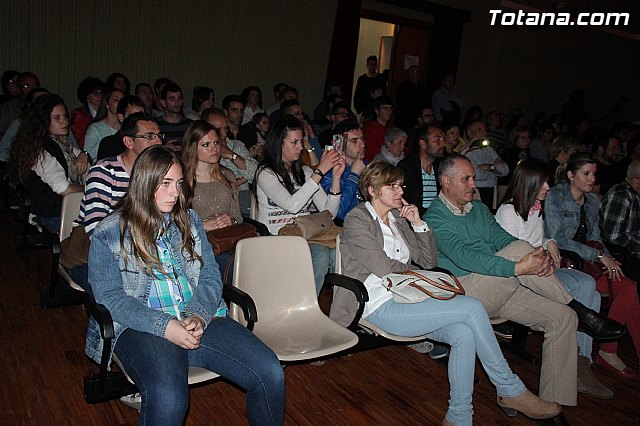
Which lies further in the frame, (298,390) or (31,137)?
(31,137)

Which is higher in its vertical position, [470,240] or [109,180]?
[109,180]

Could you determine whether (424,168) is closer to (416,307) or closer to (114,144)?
(416,307)

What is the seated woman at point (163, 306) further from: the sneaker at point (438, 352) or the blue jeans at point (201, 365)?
the sneaker at point (438, 352)

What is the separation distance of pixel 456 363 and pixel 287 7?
7187 millimetres

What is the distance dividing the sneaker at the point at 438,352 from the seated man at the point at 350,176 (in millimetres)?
1037

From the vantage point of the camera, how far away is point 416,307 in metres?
2.89

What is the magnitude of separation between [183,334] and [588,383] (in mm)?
2373

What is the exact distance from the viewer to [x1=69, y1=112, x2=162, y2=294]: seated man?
9.73 ft

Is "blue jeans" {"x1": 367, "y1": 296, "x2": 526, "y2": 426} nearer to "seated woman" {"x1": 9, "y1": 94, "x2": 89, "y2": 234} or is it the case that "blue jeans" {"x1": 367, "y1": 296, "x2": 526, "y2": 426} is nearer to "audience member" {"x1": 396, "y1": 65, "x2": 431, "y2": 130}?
"seated woman" {"x1": 9, "y1": 94, "x2": 89, "y2": 234}

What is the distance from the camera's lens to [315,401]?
120 inches

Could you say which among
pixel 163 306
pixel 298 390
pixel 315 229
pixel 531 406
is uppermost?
pixel 315 229

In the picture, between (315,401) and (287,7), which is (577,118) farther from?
(315,401)

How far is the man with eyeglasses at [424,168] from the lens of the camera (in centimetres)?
445

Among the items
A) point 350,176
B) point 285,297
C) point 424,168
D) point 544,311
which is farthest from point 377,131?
point 285,297
